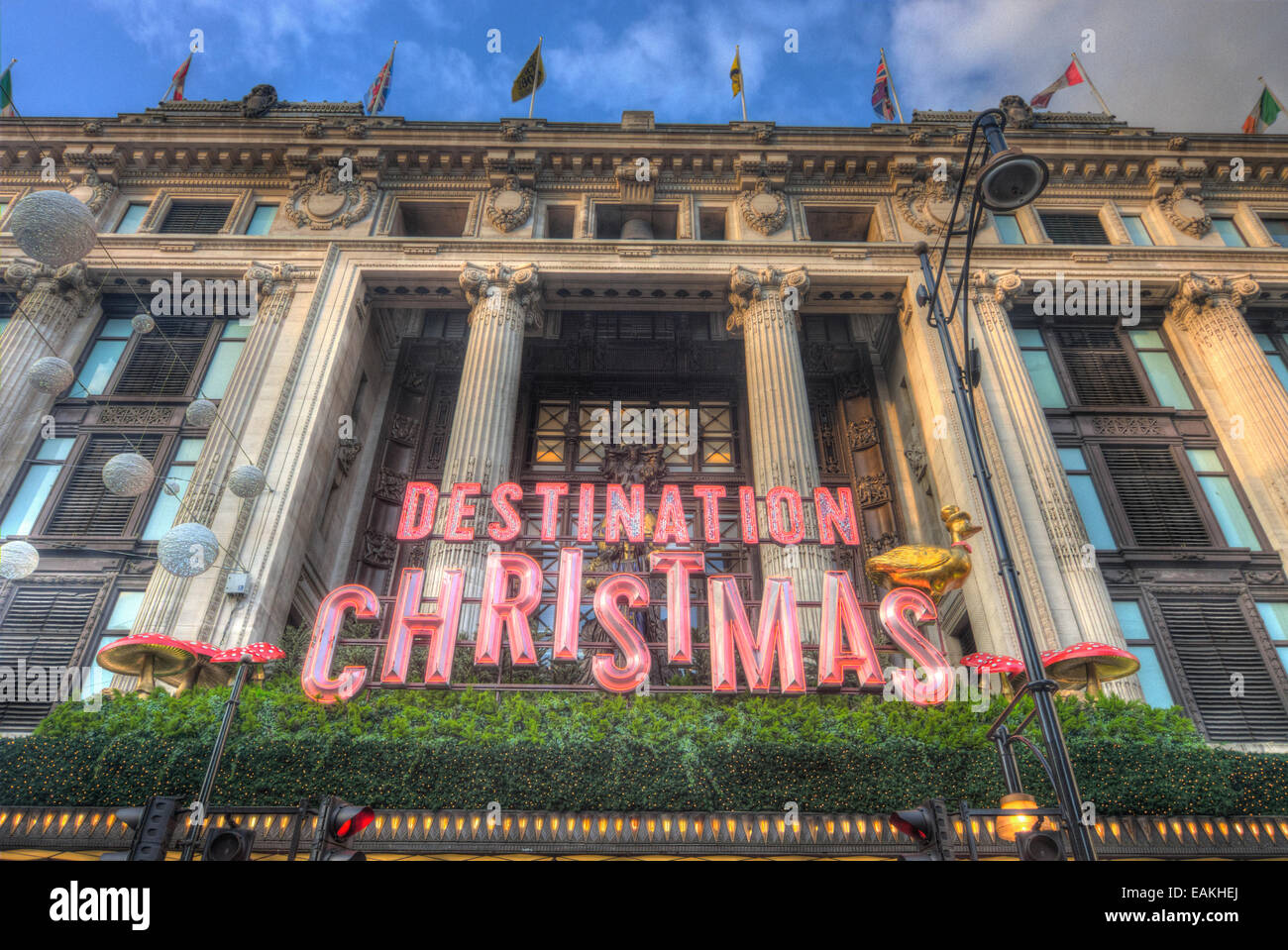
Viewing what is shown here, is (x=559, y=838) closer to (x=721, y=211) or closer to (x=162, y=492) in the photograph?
(x=162, y=492)

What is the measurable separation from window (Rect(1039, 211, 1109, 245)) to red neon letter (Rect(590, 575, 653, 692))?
70.8 feet

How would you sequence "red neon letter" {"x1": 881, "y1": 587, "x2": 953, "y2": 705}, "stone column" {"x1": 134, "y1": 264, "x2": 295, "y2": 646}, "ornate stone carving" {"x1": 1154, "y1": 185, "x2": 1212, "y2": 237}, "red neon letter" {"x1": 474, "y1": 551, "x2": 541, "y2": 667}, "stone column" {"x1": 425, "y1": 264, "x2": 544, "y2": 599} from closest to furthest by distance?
"red neon letter" {"x1": 881, "y1": 587, "x2": 953, "y2": 705} → "red neon letter" {"x1": 474, "y1": 551, "x2": 541, "y2": 667} → "stone column" {"x1": 134, "y1": 264, "x2": 295, "y2": 646} → "stone column" {"x1": 425, "y1": 264, "x2": 544, "y2": 599} → "ornate stone carving" {"x1": 1154, "y1": 185, "x2": 1212, "y2": 237}

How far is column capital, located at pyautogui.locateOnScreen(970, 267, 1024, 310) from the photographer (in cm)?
2488

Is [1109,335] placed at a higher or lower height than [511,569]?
higher

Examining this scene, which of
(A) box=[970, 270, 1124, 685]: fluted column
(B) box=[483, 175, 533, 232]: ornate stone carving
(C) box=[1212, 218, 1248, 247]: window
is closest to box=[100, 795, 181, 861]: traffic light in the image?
(A) box=[970, 270, 1124, 685]: fluted column

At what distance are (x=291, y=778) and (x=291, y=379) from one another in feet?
44.8

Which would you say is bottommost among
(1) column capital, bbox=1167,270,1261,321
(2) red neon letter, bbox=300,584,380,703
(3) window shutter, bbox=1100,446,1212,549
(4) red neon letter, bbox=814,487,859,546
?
(2) red neon letter, bbox=300,584,380,703

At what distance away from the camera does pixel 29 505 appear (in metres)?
21.0

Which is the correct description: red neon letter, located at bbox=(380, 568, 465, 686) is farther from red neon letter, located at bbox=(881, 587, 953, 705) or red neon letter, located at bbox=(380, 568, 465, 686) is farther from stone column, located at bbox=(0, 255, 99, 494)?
stone column, located at bbox=(0, 255, 99, 494)

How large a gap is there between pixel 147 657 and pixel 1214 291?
3177 centimetres

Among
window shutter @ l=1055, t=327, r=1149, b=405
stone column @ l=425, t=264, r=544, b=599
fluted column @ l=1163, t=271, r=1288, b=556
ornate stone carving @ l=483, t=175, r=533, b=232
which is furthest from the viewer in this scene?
ornate stone carving @ l=483, t=175, r=533, b=232

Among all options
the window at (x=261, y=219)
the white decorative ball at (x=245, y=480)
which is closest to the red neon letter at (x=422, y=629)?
the white decorative ball at (x=245, y=480)
